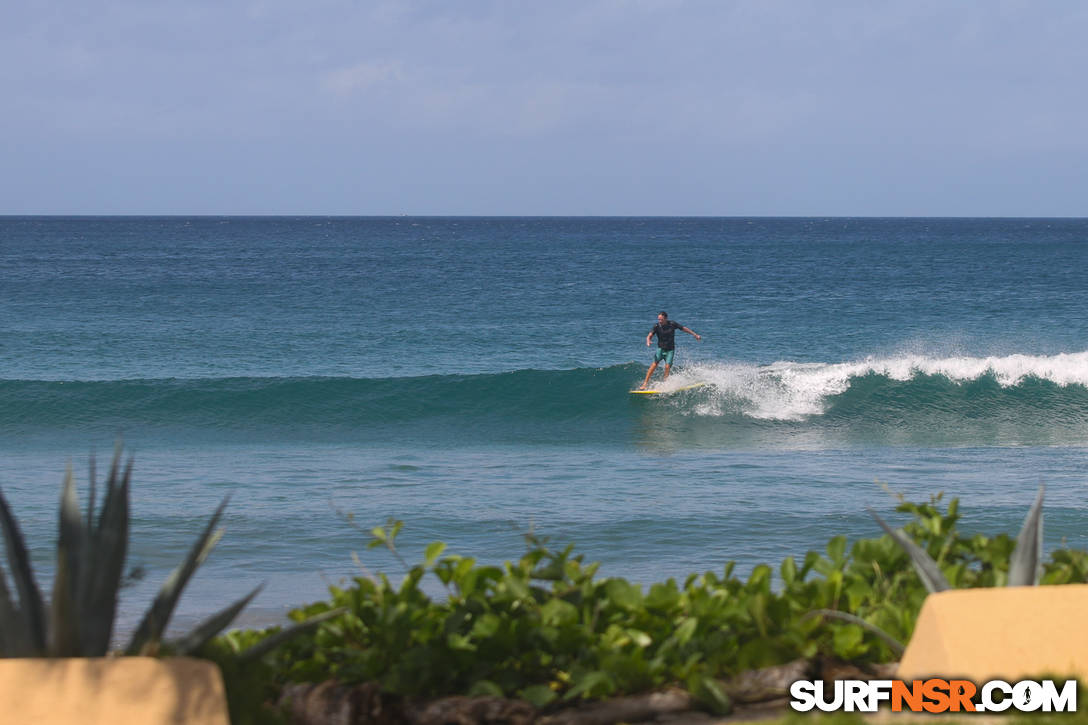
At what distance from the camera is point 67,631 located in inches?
137

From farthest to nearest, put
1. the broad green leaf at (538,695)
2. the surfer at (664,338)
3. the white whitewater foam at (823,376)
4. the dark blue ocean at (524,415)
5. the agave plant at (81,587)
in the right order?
the surfer at (664,338)
the white whitewater foam at (823,376)
the dark blue ocean at (524,415)
the broad green leaf at (538,695)
the agave plant at (81,587)

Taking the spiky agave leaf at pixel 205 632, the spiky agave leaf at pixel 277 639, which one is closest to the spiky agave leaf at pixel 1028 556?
the spiky agave leaf at pixel 277 639

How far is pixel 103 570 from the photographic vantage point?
3553mm

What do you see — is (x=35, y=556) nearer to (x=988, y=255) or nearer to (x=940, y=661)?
(x=940, y=661)

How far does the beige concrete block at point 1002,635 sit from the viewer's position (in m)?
3.58

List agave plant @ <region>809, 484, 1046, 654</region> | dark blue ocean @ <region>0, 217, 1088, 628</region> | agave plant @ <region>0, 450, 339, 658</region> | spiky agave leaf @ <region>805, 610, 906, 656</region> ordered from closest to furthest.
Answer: agave plant @ <region>0, 450, 339, 658</region> → spiky agave leaf @ <region>805, 610, 906, 656</region> → agave plant @ <region>809, 484, 1046, 654</region> → dark blue ocean @ <region>0, 217, 1088, 628</region>

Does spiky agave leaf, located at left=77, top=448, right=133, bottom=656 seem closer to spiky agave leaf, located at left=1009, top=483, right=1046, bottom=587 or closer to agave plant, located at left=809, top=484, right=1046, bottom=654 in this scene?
agave plant, located at left=809, top=484, right=1046, bottom=654

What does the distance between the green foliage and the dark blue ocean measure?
1.80 m

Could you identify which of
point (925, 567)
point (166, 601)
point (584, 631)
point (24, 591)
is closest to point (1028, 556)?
point (925, 567)

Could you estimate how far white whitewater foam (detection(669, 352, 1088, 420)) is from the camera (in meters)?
22.4

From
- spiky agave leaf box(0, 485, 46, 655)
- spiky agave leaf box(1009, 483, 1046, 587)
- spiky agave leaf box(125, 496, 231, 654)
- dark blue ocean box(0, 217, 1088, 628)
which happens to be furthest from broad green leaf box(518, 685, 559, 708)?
dark blue ocean box(0, 217, 1088, 628)

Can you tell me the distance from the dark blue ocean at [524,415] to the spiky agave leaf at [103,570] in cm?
288

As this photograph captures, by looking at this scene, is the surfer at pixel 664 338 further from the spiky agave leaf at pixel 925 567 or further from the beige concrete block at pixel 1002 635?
the beige concrete block at pixel 1002 635

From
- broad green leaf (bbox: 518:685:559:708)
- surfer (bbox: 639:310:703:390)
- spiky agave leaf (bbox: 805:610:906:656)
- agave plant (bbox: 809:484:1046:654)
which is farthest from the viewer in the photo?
surfer (bbox: 639:310:703:390)
